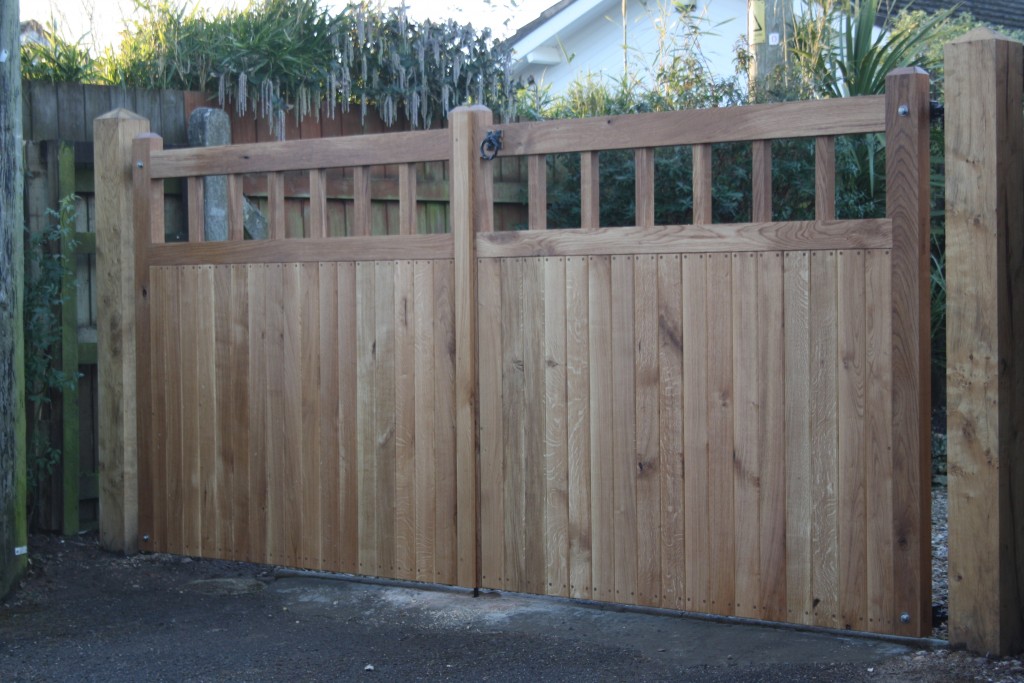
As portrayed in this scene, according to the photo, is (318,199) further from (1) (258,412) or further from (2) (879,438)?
(2) (879,438)

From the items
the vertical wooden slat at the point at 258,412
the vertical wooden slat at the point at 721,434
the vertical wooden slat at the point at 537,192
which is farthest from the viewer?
the vertical wooden slat at the point at 258,412

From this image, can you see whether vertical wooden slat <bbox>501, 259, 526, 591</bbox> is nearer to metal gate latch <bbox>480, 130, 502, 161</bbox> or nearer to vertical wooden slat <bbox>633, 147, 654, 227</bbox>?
metal gate latch <bbox>480, 130, 502, 161</bbox>

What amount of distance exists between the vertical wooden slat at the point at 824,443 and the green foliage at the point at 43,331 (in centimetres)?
350

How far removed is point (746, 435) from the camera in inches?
162

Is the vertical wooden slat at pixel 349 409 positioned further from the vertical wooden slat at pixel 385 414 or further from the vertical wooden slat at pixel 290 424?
the vertical wooden slat at pixel 290 424

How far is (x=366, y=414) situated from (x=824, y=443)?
195 centimetres

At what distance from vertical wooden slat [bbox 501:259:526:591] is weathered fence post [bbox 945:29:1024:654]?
1.61 metres

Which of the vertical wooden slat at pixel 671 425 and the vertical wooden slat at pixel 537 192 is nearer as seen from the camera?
the vertical wooden slat at pixel 671 425

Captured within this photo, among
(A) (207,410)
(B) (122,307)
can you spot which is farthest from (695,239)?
(B) (122,307)

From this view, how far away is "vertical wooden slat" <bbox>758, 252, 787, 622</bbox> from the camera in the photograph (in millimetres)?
4066

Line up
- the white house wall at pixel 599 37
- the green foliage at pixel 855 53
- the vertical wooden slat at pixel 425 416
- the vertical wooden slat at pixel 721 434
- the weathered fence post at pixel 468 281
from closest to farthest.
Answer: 1. the vertical wooden slat at pixel 721 434
2. the weathered fence post at pixel 468 281
3. the vertical wooden slat at pixel 425 416
4. the green foliage at pixel 855 53
5. the white house wall at pixel 599 37

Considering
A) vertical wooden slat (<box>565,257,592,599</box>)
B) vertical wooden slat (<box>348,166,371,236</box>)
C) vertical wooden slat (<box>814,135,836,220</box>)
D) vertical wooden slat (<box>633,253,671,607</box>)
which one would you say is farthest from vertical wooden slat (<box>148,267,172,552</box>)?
vertical wooden slat (<box>814,135,836,220</box>)

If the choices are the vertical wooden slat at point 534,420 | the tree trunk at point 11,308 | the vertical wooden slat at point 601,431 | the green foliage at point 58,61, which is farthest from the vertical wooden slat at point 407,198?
the green foliage at point 58,61

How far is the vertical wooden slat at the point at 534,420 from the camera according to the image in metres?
4.54
